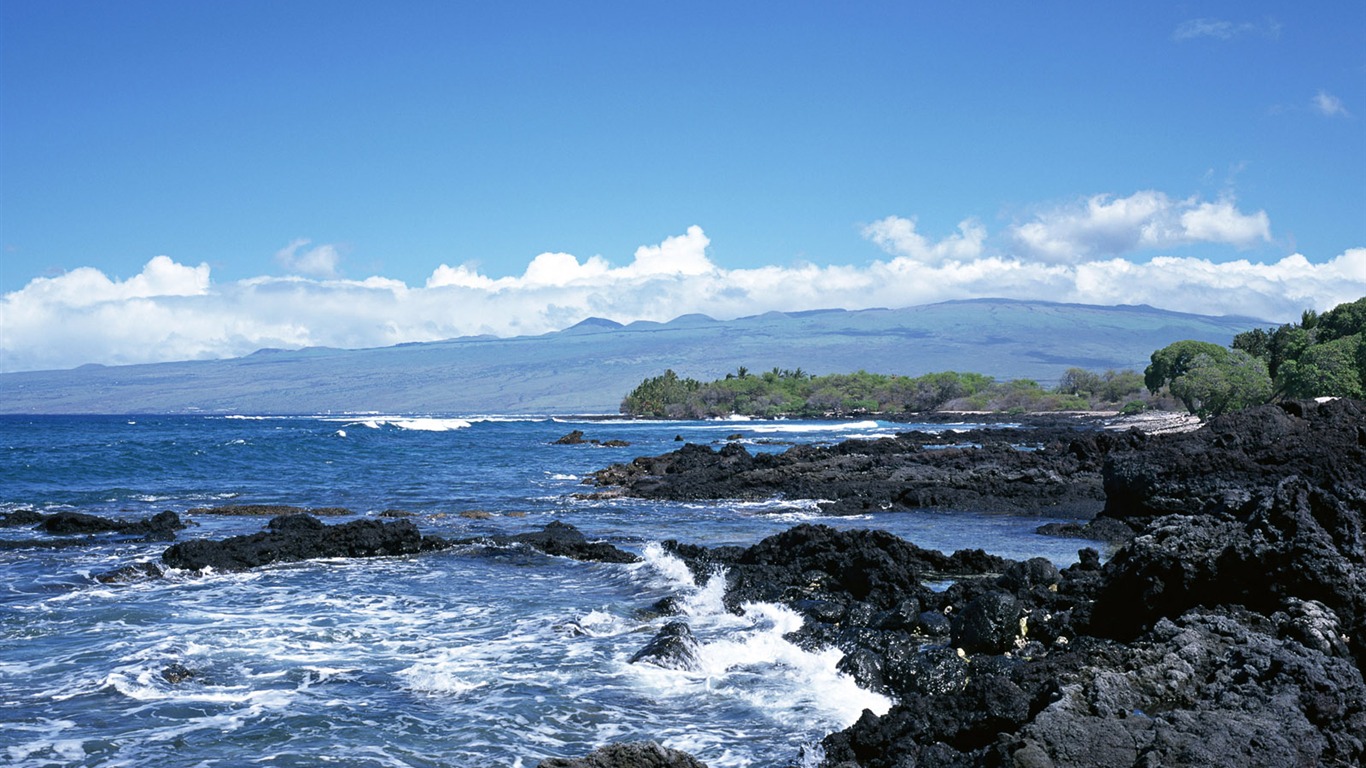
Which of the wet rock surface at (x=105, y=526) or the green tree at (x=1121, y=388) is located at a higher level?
the wet rock surface at (x=105, y=526)

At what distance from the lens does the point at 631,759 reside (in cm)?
650

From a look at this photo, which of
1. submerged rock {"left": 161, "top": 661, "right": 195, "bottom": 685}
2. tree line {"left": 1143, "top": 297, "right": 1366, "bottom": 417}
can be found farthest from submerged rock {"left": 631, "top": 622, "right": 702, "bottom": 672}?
tree line {"left": 1143, "top": 297, "right": 1366, "bottom": 417}

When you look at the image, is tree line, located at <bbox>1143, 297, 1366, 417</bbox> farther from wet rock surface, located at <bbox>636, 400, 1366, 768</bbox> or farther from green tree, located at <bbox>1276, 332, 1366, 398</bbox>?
wet rock surface, located at <bbox>636, 400, 1366, 768</bbox>

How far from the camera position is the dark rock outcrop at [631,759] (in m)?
6.41

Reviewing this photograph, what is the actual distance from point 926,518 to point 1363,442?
899 centimetres

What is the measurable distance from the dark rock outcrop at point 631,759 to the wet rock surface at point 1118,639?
4.03 feet

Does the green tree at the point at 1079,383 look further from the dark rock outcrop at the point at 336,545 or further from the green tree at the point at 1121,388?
the dark rock outcrop at the point at 336,545

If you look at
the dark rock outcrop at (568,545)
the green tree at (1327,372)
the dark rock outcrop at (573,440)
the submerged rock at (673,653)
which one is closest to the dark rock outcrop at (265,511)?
the dark rock outcrop at (568,545)

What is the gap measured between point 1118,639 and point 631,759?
5584mm

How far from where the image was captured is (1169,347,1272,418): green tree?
62.3m

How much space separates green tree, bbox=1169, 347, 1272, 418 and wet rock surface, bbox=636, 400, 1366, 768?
53738 millimetres

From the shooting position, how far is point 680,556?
17.7m

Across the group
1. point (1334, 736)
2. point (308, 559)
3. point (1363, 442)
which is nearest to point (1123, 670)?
point (1334, 736)

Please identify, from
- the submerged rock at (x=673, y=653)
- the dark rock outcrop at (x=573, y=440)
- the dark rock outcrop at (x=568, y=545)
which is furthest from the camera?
the dark rock outcrop at (x=573, y=440)
